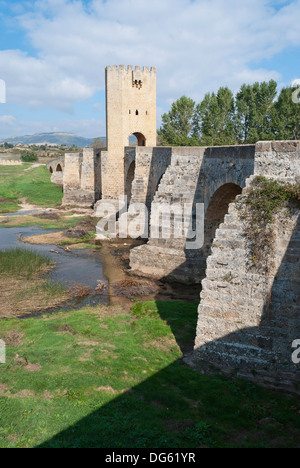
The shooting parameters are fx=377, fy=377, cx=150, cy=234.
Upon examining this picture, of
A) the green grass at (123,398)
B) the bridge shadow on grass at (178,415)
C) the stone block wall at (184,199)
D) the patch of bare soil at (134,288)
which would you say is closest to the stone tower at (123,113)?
the stone block wall at (184,199)

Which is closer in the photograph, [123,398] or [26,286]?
[123,398]

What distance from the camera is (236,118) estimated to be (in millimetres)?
36188

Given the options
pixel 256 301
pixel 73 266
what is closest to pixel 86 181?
pixel 73 266

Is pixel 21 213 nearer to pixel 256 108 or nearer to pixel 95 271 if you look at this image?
pixel 95 271

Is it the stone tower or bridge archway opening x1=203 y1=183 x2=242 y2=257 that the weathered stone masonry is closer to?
bridge archway opening x1=203 y1=183 x2=242 y2=257

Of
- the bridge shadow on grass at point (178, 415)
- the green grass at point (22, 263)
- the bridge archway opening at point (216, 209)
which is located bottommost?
the bridge shadow on grass at point (178, 415)

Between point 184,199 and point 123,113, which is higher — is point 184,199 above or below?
below

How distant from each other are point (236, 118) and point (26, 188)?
21.3 m

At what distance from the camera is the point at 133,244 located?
19500 mm

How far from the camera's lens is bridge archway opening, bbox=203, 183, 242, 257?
12.5m

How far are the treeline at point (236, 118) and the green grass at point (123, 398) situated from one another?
26143 millimetres

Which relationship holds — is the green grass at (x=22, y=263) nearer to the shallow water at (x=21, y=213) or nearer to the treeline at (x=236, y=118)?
the shallow water at (x=21, y=213)

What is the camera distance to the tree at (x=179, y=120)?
39.3 meters
